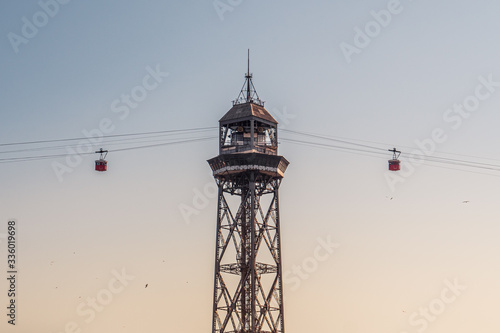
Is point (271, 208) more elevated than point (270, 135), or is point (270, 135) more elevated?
point (270, 135)

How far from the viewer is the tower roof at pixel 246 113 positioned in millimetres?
108250

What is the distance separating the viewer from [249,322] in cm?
10425

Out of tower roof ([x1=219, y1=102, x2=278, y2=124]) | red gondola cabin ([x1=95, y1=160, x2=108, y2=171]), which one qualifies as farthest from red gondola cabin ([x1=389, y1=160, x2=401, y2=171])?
red gondola cabin ([x1=95, y1=160, x2=108, y2=171])

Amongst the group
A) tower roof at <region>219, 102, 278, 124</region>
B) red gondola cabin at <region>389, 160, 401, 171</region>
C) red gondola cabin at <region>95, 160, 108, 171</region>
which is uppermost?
tower roof at <region>219, 102, 278, 124</region>

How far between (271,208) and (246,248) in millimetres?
6639

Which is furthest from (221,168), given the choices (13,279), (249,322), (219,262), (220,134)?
(13,279)

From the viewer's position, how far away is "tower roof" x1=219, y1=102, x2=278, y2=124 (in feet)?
355

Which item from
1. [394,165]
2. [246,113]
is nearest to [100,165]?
[246,113]

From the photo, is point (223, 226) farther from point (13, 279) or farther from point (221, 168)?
point (13, 279)

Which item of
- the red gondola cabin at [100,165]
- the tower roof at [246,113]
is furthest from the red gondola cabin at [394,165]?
the red gondola cabin at [100,165]

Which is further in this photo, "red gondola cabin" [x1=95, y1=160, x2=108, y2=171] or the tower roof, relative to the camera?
the tower roof

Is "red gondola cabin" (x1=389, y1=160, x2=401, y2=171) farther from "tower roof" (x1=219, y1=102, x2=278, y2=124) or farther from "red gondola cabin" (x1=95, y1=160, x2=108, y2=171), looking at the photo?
"red gondola cabin" (x1=95, y1=160, x2=108, y2=171)

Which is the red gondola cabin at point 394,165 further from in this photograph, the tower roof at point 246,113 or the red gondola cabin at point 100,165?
the red gondola cabin at point 100,165

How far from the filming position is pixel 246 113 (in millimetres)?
108375
